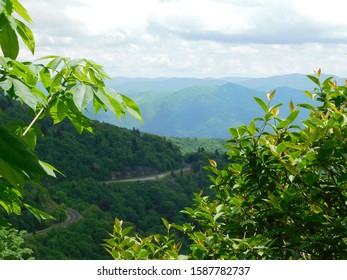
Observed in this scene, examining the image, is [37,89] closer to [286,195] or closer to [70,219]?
[286,195]

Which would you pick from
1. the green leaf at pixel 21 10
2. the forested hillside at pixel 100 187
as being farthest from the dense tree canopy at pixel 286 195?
the forested hillside at pixel 100 187

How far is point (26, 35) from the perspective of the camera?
3.05 m

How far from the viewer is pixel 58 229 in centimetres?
10338

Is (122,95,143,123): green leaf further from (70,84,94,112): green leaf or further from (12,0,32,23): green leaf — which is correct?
(12,0,32,23): green leaf

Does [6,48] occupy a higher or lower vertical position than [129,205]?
higher

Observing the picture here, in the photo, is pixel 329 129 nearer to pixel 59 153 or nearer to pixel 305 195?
pixel 305 195

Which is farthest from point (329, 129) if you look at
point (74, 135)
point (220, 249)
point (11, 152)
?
point (74, 135)

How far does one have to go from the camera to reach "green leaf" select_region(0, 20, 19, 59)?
2715mm

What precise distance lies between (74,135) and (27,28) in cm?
15601

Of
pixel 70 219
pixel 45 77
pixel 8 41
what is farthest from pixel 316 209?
pixel 70 219

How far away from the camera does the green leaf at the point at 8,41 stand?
271cm

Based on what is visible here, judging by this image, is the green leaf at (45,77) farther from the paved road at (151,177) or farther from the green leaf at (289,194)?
the paved road at (151,177)

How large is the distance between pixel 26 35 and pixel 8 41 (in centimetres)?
30

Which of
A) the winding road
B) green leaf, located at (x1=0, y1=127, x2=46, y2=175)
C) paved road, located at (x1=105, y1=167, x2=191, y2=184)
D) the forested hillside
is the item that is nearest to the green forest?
green leaf, located at (x1=0, y1=127, x2=46, y2=175)
